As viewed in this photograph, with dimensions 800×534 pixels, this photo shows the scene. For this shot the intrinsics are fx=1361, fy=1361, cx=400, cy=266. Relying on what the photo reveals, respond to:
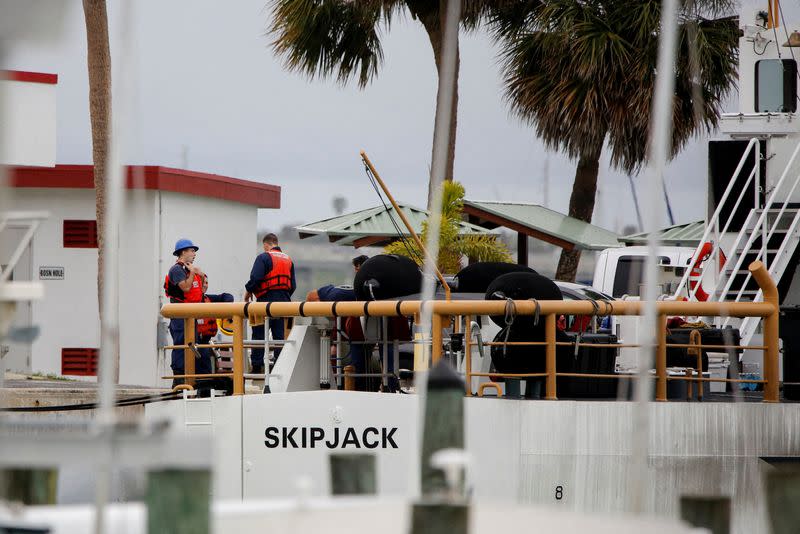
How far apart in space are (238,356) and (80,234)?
812 centimetres

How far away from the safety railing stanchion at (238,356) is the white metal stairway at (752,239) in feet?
12.3

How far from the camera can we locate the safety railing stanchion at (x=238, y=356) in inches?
408

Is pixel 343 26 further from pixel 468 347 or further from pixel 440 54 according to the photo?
pixel 468 347

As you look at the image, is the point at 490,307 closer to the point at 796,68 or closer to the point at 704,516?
the point at 704,516

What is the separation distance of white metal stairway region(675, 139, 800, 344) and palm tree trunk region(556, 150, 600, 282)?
8.69 meters

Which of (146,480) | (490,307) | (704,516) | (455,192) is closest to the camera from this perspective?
(146,480)

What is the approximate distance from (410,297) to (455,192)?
6.83 meters

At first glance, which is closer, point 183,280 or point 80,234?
point 183,280

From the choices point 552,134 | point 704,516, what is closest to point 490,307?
point 704,516

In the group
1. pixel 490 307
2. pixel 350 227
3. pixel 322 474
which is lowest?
pixel 322 474

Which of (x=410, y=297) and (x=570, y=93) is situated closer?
(x=410, y=297)

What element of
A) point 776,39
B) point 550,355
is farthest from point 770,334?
point 776,39

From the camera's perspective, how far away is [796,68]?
528 inches

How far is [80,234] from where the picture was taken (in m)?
17.9
